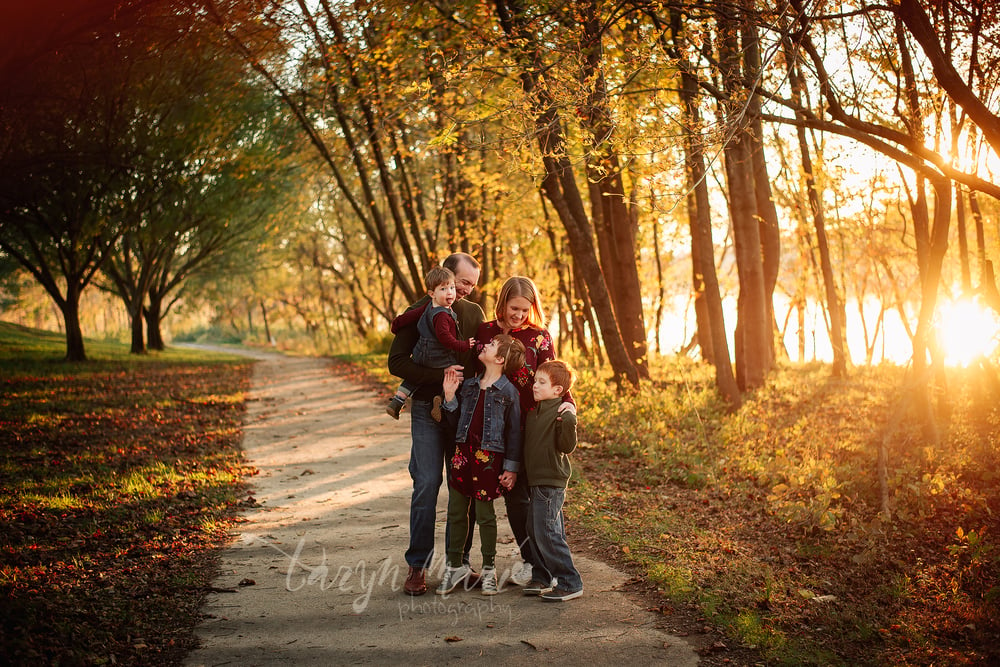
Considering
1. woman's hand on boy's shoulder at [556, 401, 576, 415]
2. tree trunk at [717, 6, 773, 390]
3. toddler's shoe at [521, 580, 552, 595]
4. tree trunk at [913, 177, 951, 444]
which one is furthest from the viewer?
tree trunk at [717, 6, 773, 390]

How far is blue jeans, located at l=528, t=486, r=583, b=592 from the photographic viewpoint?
502 cm

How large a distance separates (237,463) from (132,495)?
6.36 ft

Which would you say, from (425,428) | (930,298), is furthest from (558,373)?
(930,298)

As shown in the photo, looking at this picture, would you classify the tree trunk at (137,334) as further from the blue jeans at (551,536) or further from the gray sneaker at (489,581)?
the blue jeans at (551,536)

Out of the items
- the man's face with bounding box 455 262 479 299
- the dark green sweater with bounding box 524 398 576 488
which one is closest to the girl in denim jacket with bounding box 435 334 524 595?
the dark green sweater with bounding box 524 398 576 488

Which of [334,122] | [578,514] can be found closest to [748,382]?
[578,514]

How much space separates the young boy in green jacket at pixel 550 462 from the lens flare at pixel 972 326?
8206mm

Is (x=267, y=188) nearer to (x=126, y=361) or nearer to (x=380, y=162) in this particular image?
(x=126, y=361)

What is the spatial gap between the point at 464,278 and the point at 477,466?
1.28m

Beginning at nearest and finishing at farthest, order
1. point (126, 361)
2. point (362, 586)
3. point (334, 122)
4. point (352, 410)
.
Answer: point (362, 586) → point (352, 410) → point (334, 122) → point (126, 361)

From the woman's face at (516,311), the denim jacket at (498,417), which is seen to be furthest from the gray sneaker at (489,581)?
the woman's face at (516,311)

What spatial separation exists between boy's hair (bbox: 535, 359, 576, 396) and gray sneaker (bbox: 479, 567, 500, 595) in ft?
4.57

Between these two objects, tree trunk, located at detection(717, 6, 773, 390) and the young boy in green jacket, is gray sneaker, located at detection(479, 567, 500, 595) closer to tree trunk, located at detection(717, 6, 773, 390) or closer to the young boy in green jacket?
the young boy in green jacket

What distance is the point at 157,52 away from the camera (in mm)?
10859
